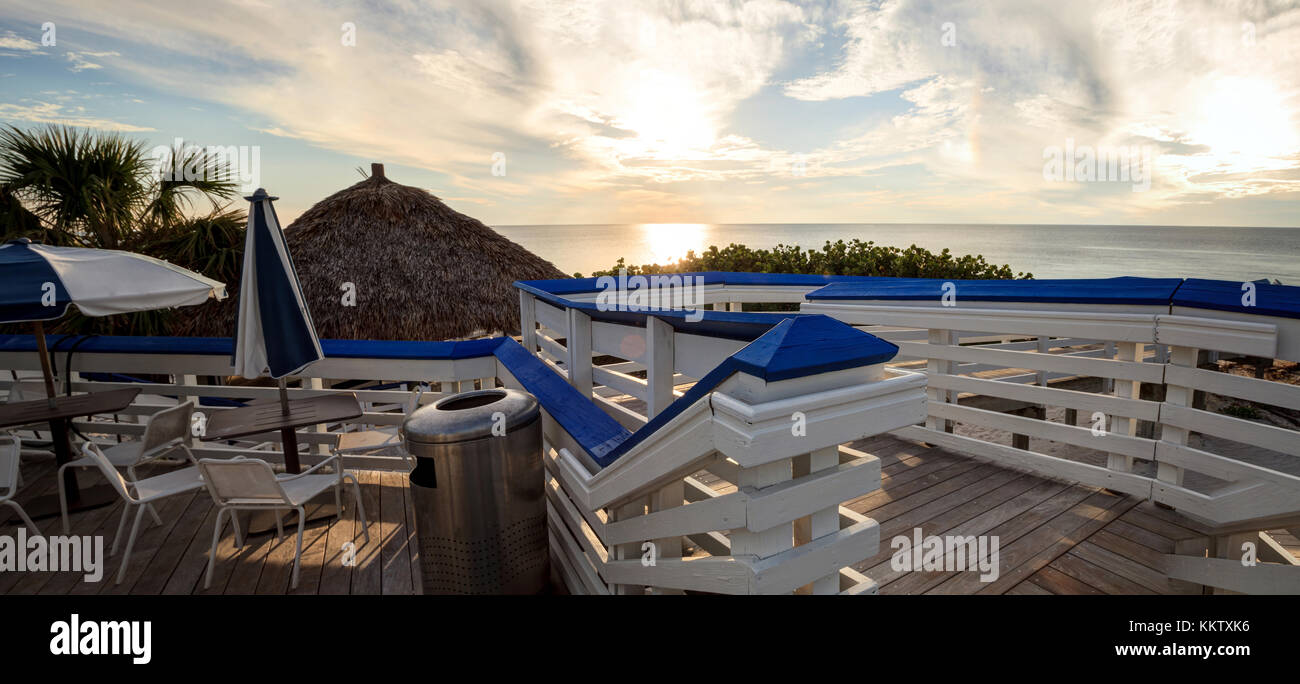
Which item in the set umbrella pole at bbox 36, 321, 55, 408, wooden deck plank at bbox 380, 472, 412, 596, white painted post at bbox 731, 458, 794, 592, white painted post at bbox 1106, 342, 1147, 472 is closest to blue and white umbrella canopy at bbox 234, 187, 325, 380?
wooden deck plank at bbox 380, 472, 412, 596

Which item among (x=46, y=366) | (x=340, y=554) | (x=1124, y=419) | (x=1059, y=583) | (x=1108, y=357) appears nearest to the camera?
(x=1059, y=583)

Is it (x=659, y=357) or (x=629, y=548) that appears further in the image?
(x=629, y=548)

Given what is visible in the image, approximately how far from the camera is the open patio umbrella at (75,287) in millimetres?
→ 3783

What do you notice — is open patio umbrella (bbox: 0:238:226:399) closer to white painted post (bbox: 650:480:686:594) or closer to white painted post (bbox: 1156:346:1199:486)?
white painted post (bbox: 650:480:686:594)

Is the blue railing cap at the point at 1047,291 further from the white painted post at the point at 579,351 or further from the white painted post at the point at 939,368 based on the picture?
the white painted post at the point at 579,351

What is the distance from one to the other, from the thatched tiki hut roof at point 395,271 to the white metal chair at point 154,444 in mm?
5034

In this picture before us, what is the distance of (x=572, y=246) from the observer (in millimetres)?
113875

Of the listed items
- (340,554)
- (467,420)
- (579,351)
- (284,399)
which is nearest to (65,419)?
(284,399)

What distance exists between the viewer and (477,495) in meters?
2.52

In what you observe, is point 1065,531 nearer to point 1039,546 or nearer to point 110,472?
point 1039,546

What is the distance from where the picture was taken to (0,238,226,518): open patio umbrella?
3783 millimetres

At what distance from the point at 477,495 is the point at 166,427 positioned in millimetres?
3324

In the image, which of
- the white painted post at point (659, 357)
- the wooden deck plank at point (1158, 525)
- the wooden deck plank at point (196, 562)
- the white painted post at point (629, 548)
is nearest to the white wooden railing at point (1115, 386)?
the white painted post at point (659, 357)
